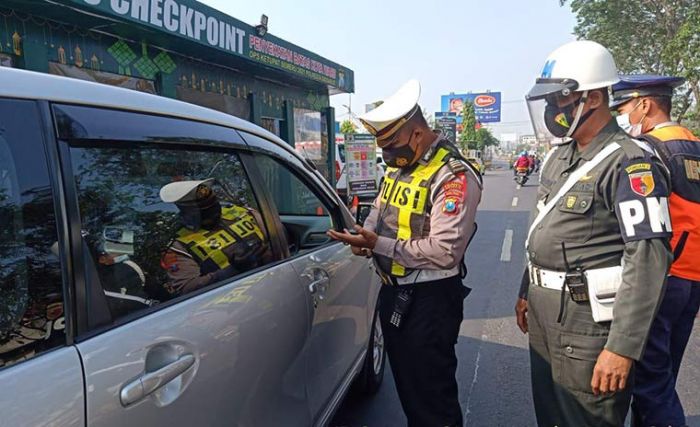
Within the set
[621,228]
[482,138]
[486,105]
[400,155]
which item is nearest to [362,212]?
[400,155]

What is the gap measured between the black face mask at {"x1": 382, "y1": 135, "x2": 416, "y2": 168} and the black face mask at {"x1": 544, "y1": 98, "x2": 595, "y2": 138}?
55cm

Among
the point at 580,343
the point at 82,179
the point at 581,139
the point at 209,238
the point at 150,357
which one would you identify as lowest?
the point at 580,343

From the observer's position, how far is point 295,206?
9.36 ft

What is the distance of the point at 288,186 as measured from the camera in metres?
2.41

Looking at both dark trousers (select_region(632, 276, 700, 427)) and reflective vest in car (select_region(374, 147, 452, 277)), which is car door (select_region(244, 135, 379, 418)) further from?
dark trousers (select_region(632, 276, 700, 427))

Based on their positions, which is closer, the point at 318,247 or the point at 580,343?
the point at 580,343

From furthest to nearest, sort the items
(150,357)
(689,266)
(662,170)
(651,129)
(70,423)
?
(651,129) < (689,266) < (662,170) < (150,357) < (70,423)

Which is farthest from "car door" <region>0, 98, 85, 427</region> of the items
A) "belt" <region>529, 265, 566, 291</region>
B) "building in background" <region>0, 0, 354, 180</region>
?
"building in background" <region>0, 0, 354, 180</region>

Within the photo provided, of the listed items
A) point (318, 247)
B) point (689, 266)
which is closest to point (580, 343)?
point (689, 266)

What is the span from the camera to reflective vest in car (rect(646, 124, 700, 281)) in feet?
7.36

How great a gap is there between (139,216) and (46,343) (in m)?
0.46

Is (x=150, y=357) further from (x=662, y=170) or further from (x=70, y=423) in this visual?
(x=662, y=170)

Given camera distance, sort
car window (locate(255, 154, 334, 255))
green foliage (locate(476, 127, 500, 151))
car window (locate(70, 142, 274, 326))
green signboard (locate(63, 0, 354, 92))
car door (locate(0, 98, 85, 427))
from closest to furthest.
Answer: car door (locate(0, 98, 85, 427)) → car window (locate(70, 142, 274, 326)) → car window (locate(255, 154, 334, 255)) → green signboard (locate(63, 0, 354, 92)) → green foliage (locate(476, 127, 500, 151))

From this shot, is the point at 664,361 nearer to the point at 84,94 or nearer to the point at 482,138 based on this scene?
the point at 84,94
